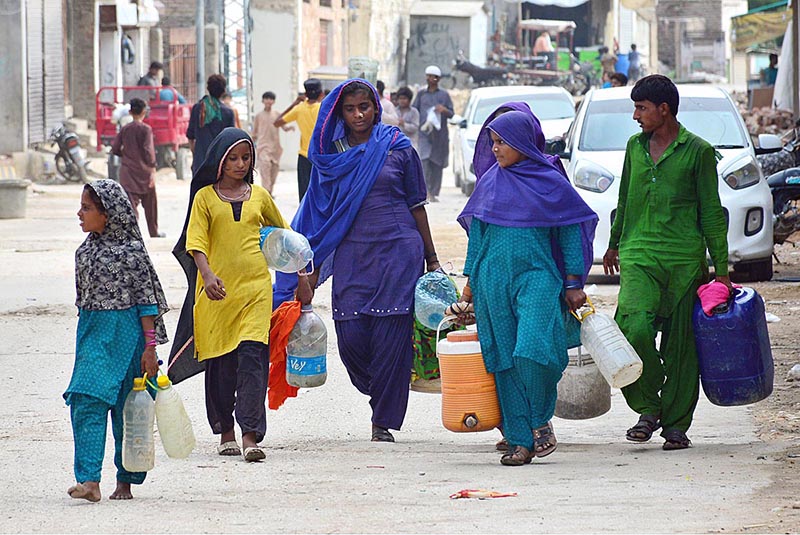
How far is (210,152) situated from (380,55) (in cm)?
4322

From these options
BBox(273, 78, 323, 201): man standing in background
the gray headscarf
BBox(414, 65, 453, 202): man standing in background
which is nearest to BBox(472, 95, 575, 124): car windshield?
BBox(414, 65, 453, 202): man standing in background

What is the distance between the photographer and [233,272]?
19.7 feet

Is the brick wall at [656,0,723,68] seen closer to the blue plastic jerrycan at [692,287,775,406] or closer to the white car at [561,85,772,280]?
the white car at [561,85,772,280]

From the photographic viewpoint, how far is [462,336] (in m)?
5.81

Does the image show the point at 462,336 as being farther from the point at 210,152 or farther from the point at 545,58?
the point at 545,58

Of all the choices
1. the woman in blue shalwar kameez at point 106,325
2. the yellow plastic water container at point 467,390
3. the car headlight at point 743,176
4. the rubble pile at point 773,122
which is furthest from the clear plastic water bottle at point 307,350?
the rubble pile at point 773,122

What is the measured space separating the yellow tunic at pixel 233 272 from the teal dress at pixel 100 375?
30.3 inches

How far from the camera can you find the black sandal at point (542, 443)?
18.8 ft

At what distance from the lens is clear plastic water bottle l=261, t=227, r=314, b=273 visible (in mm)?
6102

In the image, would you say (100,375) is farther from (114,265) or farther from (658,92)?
(658,92)

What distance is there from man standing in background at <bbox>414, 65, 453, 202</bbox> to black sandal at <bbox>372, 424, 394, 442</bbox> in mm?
14804

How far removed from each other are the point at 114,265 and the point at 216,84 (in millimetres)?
9524

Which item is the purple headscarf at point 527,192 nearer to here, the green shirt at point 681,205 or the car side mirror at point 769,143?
the green shirt at point 681,205

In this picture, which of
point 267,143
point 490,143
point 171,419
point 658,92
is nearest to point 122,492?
point 171,419
